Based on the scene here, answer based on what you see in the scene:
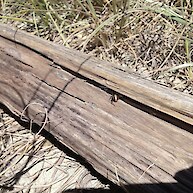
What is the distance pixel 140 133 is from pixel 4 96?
704 mm

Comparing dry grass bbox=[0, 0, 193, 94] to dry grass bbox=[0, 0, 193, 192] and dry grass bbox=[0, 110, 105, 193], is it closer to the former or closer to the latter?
dry grass bbox=[0, 0, 193, 192]

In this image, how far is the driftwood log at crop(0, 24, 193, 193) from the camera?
138 cm

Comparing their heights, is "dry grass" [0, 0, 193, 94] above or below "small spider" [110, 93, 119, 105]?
above

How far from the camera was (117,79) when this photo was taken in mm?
1470

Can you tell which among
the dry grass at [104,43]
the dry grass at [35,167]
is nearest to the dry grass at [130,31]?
the dry grass at [104,43]

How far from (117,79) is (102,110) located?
0.15 meters

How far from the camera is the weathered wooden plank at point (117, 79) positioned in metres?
1.34

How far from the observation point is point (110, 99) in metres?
1.53

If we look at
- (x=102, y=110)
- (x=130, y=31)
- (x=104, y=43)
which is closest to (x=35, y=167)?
(x=102, y=110)

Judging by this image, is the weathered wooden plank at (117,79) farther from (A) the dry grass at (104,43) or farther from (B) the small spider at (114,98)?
(A) the dry grass at (104,43)

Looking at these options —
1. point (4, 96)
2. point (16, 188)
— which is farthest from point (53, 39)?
point (16, 188)

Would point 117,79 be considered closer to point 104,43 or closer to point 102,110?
point 102,110

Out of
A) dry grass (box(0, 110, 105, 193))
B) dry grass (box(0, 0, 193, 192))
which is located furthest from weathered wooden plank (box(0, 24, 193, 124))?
dry grass (box(0, 110, 105, 193))

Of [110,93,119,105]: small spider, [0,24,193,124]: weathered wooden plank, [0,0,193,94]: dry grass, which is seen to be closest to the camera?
[0,24,193,124]: weathered wooden plank
